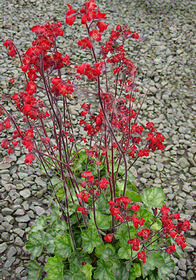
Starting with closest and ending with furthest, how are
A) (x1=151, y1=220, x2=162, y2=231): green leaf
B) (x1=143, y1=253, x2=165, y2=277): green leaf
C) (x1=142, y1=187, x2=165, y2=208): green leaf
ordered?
(x1=143, y1=253, x2=165, y2=277): green leaf
(x1=151, y1=220, x2=162, y2=231): green leaf
(x1=142, y1=187, x2=165, y2=208): green leaf

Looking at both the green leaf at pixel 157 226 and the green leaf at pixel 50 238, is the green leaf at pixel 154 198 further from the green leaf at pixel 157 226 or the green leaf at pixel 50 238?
the green leaf at pixel 50 238

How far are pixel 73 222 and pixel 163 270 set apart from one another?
749mm

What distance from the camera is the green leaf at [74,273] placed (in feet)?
5.82

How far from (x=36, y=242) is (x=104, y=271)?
0.58 metres

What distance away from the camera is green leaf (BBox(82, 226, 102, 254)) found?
1782mm

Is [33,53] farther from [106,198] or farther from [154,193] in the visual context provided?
[154,193]

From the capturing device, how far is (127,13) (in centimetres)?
571

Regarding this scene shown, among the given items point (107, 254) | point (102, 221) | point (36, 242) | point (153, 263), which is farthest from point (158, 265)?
point (36, 242)

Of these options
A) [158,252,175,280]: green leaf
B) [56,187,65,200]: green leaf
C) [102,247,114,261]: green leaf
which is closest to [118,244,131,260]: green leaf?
[102,247,114,261]: green leaf

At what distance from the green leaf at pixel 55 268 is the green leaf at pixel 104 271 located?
243 mm

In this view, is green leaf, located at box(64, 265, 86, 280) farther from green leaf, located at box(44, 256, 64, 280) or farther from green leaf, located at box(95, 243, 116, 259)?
green leaf, located at box(95, 243, 116, 259)

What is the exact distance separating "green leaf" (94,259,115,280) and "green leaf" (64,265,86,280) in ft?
→ 0.33

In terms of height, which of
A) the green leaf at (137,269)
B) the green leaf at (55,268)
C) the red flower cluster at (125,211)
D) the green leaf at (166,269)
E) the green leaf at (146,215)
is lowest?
the green leaf at (166,269)

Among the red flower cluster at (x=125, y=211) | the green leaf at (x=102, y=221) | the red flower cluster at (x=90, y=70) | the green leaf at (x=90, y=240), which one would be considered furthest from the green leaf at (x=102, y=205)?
the red flower cluster at (x=90, y=70)
